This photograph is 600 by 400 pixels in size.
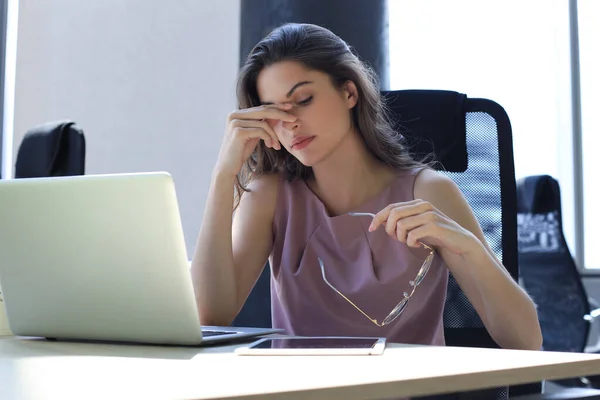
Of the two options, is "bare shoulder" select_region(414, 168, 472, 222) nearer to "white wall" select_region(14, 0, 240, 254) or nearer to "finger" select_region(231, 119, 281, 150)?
"finger" select_region(231, 119, 281, 150)

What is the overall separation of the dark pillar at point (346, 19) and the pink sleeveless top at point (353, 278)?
91 centimetres

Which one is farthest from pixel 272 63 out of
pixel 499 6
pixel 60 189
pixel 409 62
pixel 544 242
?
pixel 499 6

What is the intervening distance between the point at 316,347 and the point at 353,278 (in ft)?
2.38

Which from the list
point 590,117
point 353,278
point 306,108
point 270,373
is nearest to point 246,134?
point 306,108

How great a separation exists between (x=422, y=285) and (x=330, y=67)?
51 cm

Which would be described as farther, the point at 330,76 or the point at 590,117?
the point at 590,117

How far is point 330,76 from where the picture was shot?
5.68 feet

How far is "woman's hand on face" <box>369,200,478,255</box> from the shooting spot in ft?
3.71

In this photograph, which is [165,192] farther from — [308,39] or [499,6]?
[499,6]

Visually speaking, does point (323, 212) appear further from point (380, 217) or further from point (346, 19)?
point (346, 19)

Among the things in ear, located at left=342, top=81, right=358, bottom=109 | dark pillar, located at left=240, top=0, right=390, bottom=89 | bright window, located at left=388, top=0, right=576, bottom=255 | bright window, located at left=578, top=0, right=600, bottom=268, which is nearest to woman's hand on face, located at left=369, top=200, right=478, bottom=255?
ear, located at left=342, top=81, right=358, bottom=109

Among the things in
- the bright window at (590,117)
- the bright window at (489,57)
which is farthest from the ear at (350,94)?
the bright window at (590,117)

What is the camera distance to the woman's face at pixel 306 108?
5.36ft

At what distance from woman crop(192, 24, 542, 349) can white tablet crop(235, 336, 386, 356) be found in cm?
51
